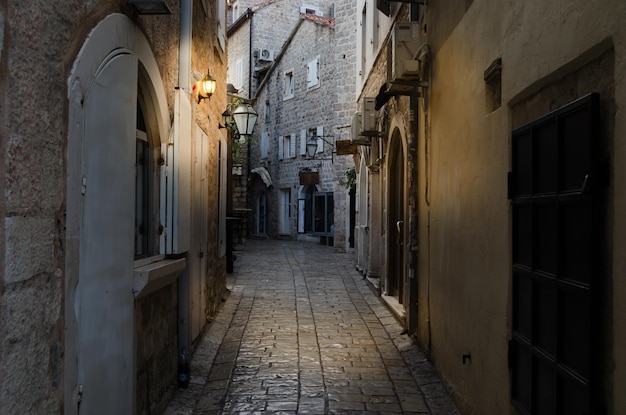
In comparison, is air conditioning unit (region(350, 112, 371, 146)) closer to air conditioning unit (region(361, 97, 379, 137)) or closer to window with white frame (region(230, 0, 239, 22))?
air conditioning unit (region(361, 97, 379, 137))

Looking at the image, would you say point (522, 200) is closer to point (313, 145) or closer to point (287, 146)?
point (313, 145)

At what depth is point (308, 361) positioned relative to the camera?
231 inches

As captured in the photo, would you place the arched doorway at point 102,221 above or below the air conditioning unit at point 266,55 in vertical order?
below

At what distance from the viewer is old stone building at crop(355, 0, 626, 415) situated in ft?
7.23

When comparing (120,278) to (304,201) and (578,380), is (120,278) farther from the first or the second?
(304,201)

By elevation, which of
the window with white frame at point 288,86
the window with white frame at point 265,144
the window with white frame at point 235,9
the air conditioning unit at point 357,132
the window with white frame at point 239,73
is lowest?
Answer: the air conditioning unit at point 357,132

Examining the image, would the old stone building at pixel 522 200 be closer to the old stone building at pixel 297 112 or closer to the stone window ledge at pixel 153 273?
the stone window ledge at pixel 153 273

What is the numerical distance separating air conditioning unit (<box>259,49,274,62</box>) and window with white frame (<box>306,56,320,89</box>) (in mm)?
6217

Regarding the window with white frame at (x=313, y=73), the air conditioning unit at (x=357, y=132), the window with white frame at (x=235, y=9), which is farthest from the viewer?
the window with white frame at (x=235, y=9)

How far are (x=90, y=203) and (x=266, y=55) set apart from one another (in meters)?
26.9

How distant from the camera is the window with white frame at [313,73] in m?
22.2

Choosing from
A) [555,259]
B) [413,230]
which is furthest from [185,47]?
[555,259]

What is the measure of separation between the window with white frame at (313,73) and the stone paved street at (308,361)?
45.2ft

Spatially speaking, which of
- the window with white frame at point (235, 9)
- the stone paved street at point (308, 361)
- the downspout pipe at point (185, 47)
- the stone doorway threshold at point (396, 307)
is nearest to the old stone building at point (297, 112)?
the window with white frame at point (235, 9)
